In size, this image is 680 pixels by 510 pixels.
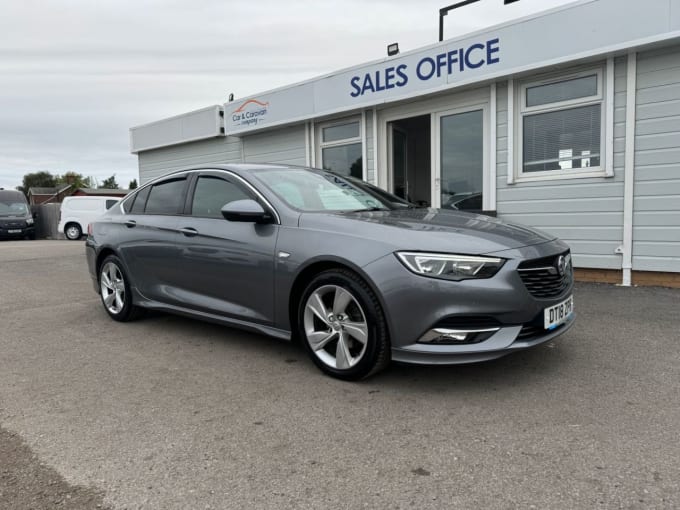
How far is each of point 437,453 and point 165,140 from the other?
11.8m

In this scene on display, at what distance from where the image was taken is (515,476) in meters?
2.19

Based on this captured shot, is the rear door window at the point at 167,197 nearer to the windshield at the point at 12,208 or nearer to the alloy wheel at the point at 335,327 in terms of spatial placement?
the alloy wheel at the point at 335,327

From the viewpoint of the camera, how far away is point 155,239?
4.54 meters

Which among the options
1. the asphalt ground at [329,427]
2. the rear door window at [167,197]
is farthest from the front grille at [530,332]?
the rear door window at [167,197]

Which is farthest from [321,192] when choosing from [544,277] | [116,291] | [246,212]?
[116,291]

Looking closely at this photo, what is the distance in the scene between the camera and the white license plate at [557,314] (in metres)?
3.08

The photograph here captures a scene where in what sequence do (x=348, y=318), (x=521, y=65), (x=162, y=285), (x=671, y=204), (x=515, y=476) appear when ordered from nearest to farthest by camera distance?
1. (x=515, y=476)
2. (x=348, y=318)
3. (x=162, y=285)
4. (x=671, y=204)
5. (x=521, y=65)

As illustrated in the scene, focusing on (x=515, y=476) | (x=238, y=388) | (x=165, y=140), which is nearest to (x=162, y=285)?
(x=238, y=388)

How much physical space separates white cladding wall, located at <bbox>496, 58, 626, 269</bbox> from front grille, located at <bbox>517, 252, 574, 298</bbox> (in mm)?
3683

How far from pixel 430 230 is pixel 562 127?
15.3 ft

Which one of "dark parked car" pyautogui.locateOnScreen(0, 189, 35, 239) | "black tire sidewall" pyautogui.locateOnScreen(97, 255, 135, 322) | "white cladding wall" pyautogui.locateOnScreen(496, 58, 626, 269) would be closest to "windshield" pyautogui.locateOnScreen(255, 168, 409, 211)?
"black tire sidewall" pyautogui.locateOnScreen(97, 255, 135, 322)

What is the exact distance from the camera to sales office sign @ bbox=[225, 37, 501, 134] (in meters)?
7.23

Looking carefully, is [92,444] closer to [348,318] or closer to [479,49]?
[348,318]

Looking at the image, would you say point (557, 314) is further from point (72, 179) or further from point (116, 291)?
point (72, 179)
